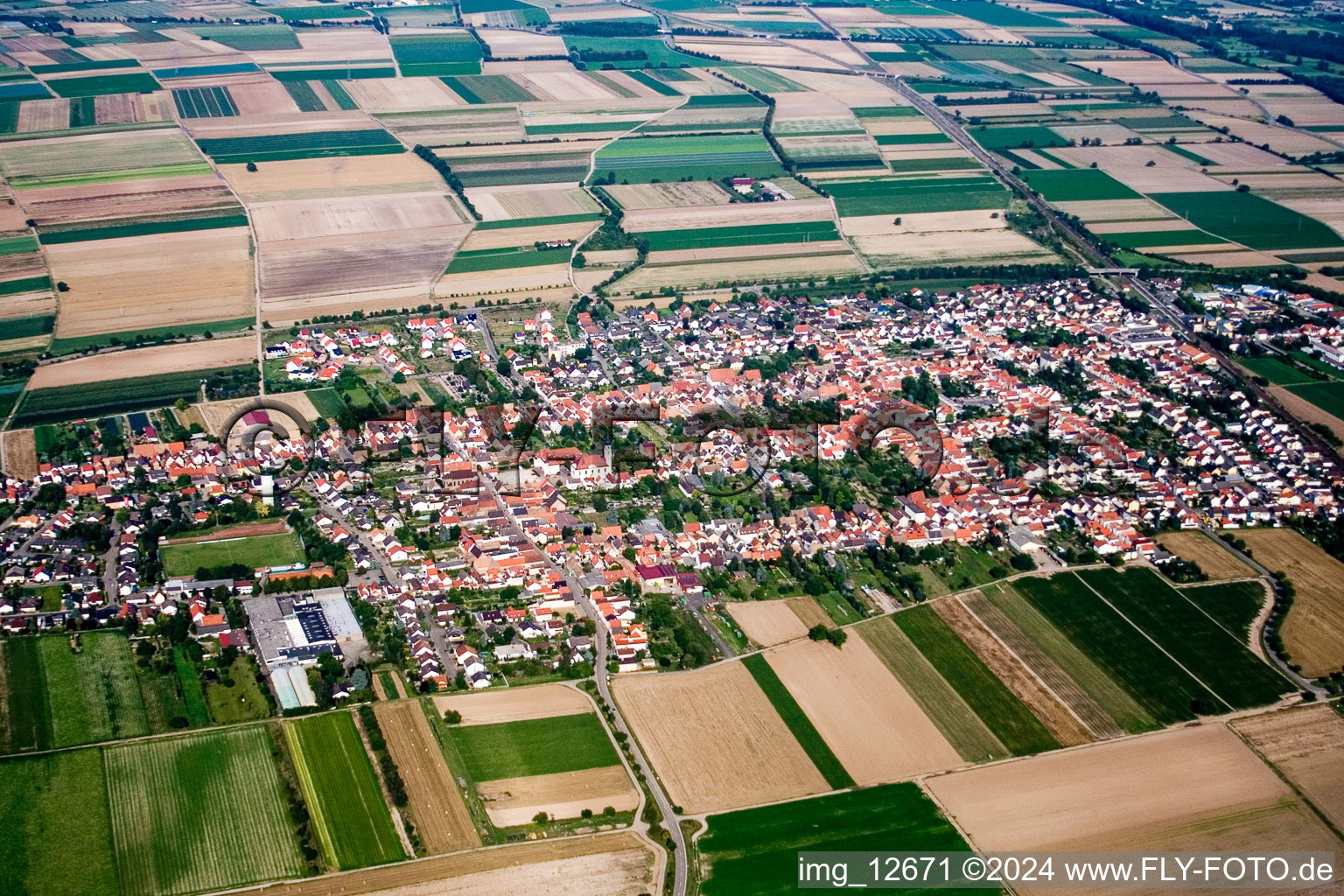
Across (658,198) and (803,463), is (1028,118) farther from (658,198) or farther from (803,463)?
(803,463)

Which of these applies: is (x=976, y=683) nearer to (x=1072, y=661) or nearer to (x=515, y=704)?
(x=1072, y=661)

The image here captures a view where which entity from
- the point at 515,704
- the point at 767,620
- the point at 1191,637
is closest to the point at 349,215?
the point at 767,620

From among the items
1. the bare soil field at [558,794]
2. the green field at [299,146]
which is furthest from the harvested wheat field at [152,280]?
the bare soil field at [558,794]

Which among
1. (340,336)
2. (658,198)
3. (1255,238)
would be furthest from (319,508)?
(1255,238)

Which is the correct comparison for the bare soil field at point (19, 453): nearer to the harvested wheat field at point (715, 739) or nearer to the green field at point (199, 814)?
the green field at point (199, 814)

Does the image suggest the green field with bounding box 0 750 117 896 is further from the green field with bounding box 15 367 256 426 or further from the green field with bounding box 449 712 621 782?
the green field with bounding box 15 367 256 426
